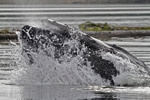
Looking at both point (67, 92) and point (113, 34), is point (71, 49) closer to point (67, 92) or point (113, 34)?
point (67, 92)

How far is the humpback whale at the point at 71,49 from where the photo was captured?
1578 centimetres

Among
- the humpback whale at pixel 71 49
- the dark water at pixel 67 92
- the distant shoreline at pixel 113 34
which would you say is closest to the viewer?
the dark water at pixel 67 92

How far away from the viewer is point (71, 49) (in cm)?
1595

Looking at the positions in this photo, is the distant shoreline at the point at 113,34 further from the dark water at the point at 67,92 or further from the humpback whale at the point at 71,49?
the humpback whale at the point at 71,49

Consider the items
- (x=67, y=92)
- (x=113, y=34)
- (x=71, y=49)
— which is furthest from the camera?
(x=113, y=34)

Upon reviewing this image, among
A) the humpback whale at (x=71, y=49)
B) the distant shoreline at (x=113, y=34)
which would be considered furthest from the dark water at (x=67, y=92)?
the distant shoreline at (x=113, y=34)

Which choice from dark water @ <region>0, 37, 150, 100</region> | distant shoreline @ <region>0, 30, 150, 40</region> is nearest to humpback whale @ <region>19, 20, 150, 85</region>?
dark water @ <region>0, 37, 150, 100</region>

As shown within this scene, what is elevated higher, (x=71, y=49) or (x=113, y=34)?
(x=71, y=49)

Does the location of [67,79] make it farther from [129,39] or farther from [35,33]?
[129,39]

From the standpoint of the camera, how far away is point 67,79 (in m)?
16.3

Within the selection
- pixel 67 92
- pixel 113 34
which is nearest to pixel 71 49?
pixel 67 92

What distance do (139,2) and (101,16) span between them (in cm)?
2450

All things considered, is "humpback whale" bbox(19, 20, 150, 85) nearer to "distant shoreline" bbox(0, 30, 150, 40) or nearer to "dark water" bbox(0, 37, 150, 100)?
"dark water" bbox(0, 37, 150, 100)

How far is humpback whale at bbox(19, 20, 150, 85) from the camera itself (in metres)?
15.8
